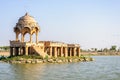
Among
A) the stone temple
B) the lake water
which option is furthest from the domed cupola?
the lake water

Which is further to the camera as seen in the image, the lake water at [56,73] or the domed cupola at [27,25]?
the domed cupola at [27,25]

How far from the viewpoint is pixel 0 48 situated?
170m

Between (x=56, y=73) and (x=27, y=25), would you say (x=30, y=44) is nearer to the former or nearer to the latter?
(x=27, y=25)

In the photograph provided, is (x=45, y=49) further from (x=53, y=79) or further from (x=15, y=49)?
(x=53, y=79)

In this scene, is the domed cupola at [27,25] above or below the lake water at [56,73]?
above

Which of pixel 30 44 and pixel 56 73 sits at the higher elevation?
pixel 30 44

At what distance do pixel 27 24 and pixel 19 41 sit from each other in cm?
388

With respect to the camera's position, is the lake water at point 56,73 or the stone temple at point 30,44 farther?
the stone temple at point 30,44

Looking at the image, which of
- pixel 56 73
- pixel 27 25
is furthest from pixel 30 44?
pixel 56 73

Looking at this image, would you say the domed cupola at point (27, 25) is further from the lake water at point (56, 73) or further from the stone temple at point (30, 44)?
the lake water at point (56, 73)

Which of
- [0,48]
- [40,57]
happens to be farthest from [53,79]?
[0,48]

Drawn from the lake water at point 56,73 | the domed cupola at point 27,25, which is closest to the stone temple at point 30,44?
the domed cupola at point 27,25

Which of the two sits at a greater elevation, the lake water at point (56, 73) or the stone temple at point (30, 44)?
the stone temple at point (30, 44)

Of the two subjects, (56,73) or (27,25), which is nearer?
(56,73)
